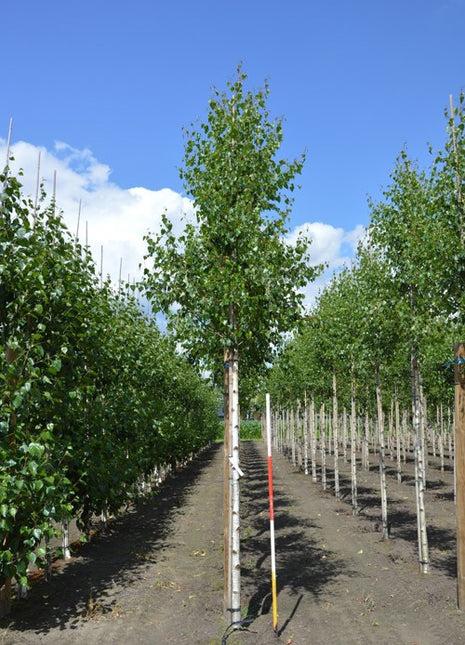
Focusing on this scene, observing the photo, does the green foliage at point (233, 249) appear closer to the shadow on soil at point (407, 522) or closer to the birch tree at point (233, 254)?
the birch tree at point (233, 254)

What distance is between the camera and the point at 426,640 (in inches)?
283

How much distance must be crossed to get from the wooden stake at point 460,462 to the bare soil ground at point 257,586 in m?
0.49

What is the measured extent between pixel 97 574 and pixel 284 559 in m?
3.82

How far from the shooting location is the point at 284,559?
11.5 meters

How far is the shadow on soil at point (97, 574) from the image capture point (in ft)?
25.8

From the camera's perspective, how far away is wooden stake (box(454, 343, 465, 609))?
26.9 ft

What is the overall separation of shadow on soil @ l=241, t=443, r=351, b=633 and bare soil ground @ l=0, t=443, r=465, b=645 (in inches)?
1.3

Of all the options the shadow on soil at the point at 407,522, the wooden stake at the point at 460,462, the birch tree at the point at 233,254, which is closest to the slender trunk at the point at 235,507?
the birch tree at the point at 233,254

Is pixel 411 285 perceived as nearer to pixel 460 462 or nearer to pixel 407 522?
pixel 460 462

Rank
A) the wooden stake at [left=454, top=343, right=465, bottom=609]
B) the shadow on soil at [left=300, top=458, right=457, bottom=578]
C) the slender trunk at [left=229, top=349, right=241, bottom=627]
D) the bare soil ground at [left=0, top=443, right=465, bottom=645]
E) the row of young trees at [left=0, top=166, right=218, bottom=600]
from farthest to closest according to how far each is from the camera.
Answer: the shadow on soil at [left=300, top=458, right=457, bottom=578]
the wooden stake at [left=454, top=343, right=465, bottom=609]
the slender trunk at [left=229, top=349, right=241, bottom=627]
the bare soil ground at [left=0, top=443, right=465, bottom=645]
the row of young trees at [left=0, top=166, right=218, bottom=600]

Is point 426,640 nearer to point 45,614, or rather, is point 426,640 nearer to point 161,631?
point 161,631

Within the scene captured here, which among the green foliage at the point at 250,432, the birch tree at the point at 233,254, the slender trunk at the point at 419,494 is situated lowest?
the green foliage at the point at 250,432

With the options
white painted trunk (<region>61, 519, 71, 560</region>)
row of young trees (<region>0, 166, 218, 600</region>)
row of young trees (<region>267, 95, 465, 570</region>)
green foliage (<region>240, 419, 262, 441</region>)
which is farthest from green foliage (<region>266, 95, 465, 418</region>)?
green foliage (<region>240, 419, 262, 441</region>)

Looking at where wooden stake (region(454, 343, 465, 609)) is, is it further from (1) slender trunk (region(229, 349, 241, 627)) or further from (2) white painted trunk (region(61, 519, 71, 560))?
(2) white painted trunk (region(61, 519, 71, 560))
